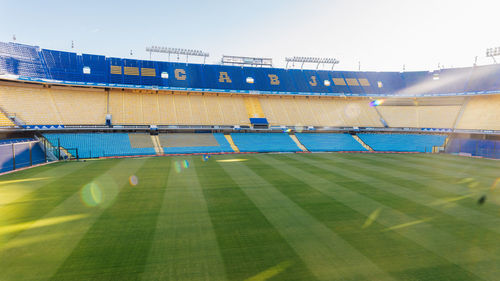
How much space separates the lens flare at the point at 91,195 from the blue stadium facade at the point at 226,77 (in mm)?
24587

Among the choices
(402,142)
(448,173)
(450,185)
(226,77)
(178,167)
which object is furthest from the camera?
(226,77)

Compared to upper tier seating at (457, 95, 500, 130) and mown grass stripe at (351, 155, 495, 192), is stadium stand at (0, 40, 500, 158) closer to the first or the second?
upper tier seating at (457, 95, 500, 130)

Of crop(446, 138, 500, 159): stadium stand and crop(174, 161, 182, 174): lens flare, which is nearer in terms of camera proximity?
crop(174, 161, 182, 174): lens flare

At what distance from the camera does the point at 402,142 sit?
129 ft

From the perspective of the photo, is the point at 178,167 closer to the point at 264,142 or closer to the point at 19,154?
the point at 19,154

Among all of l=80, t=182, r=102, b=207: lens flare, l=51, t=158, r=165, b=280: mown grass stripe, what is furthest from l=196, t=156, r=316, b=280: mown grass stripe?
l=80, t=182, r=102, b=207: lens flare

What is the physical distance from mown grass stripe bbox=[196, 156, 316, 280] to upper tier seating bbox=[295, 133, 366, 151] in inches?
972

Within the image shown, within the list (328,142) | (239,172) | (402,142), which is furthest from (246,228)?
(402,142)

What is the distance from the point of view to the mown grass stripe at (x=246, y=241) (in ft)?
23.4

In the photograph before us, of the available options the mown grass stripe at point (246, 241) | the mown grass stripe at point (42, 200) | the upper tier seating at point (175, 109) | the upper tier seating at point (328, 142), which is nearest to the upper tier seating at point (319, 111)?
the upper tier seating at point (328, 142)

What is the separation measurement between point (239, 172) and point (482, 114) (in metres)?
39.9

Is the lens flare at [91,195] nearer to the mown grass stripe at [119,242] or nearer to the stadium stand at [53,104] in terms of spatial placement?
the mown grass stripe at [119,242]

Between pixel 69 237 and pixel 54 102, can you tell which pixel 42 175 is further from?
pixel 54 102

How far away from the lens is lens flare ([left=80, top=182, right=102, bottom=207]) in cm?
1250
